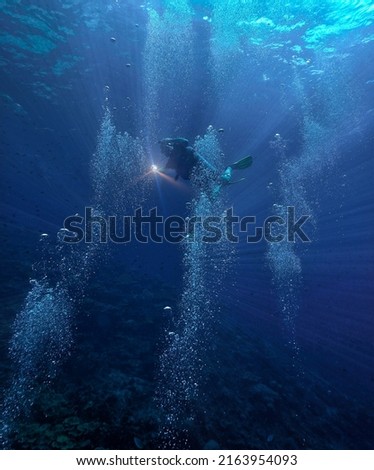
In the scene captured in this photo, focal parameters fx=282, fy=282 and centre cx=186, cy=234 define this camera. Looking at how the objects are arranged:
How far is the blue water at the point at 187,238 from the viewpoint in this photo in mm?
4961

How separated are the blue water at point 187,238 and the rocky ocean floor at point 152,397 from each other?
4cm

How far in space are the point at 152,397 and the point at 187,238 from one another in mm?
11082

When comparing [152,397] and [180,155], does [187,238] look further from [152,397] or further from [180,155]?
[152,397]

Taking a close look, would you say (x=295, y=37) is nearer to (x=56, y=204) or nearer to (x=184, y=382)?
(x=184, y=382)

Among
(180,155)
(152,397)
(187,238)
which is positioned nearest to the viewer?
(152,397)

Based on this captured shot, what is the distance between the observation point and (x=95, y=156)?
19.5 metres

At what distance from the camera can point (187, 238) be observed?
1566 cm

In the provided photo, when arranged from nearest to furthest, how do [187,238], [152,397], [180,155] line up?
[152,397] < [180,155] < [187,238]

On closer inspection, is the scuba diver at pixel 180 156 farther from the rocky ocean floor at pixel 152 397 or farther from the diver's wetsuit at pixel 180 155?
the rocky ocean floor at pixel 152 397

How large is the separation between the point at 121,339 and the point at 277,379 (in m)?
3.71

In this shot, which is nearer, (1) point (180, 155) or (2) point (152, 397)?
(2) point (152, 397)

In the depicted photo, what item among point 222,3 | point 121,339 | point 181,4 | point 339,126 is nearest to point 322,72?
point 339,126

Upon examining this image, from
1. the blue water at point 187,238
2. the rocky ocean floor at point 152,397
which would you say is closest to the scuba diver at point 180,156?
the blue water at point 187,238

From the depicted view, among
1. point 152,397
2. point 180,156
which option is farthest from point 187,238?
point 152,397
